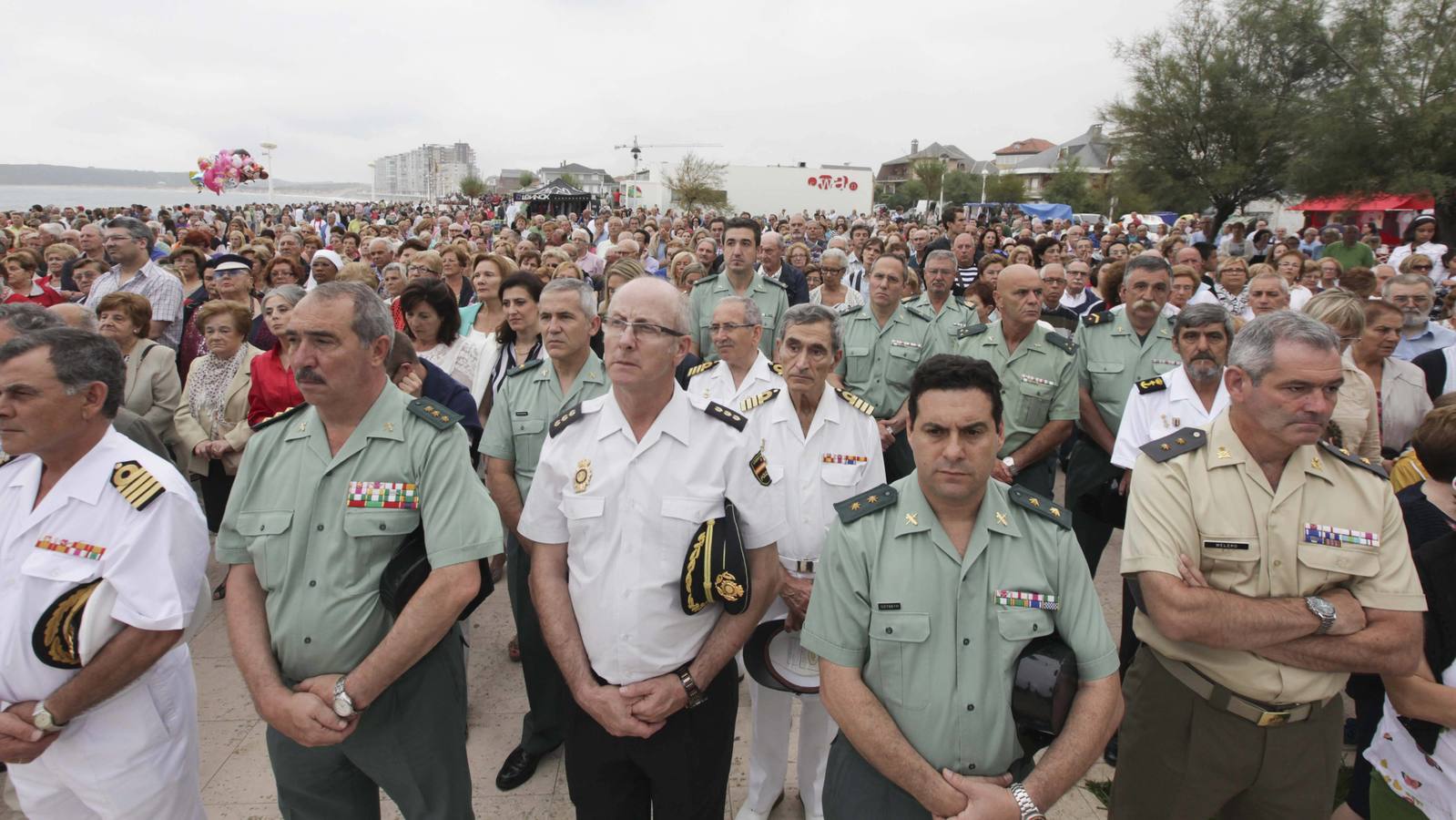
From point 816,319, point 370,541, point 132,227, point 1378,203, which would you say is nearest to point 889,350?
point 816,319

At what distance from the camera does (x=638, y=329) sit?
2.24m

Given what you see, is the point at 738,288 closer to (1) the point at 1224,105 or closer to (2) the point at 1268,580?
(2) the point at 1268,580

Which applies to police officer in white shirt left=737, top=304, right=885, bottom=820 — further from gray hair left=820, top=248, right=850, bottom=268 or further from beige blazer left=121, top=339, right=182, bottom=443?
gray hair left=820, top=248, right=850, bottom=268

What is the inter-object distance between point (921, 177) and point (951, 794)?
64.6 meters

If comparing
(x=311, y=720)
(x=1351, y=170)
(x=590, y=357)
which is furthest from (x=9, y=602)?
(x=1351, y=170)

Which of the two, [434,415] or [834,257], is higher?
[834,257]

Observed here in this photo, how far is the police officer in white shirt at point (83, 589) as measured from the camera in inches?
83.4

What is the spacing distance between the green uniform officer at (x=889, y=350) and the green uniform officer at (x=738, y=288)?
78 cm

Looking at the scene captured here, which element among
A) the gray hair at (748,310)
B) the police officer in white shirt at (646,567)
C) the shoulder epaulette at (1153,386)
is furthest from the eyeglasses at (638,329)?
the shoulder epaulette at (1153,386)

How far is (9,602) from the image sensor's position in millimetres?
2121

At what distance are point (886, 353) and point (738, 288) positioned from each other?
1.49 metres

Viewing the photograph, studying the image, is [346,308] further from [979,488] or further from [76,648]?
[979,488]

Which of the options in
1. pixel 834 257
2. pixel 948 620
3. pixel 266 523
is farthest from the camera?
pixel 834 257

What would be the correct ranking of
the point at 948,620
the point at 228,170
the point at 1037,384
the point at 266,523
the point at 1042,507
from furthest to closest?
the point at 228,170
the point at 1037,384
the point at 266,523
the point at 1042,507
the point at 948,620
